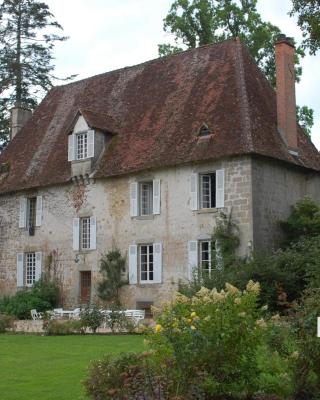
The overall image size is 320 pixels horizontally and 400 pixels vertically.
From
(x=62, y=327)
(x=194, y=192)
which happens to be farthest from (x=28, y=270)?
(x=62, y=327)

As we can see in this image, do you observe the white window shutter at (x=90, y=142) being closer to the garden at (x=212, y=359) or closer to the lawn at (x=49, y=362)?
the lawn at (x=49, y=362)

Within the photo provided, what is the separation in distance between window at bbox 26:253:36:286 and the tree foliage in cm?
416

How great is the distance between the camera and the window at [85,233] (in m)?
26.9

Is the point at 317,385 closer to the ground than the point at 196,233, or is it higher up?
closer to the ground

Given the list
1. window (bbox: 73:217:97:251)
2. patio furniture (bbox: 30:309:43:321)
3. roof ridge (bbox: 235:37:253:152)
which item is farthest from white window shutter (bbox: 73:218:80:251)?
roof ridge (bbox: 235:37:253:152)

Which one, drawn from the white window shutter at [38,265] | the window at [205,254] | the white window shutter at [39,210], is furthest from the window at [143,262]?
the white window shutter at [39,210]

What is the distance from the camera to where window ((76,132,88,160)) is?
88.4 ft

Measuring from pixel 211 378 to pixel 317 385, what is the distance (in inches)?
56.1

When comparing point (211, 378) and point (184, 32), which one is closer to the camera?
point (211, 378)

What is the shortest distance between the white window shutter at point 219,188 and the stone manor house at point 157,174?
33mm

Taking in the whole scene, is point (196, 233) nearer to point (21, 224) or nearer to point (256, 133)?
point (256, 133)

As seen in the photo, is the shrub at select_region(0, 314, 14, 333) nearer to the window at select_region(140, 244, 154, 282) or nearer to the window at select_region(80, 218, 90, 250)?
the window at select_region(140, 244, 154, 282)

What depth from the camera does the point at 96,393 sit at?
308 inches

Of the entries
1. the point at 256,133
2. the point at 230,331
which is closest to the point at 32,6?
the point at 256,133
